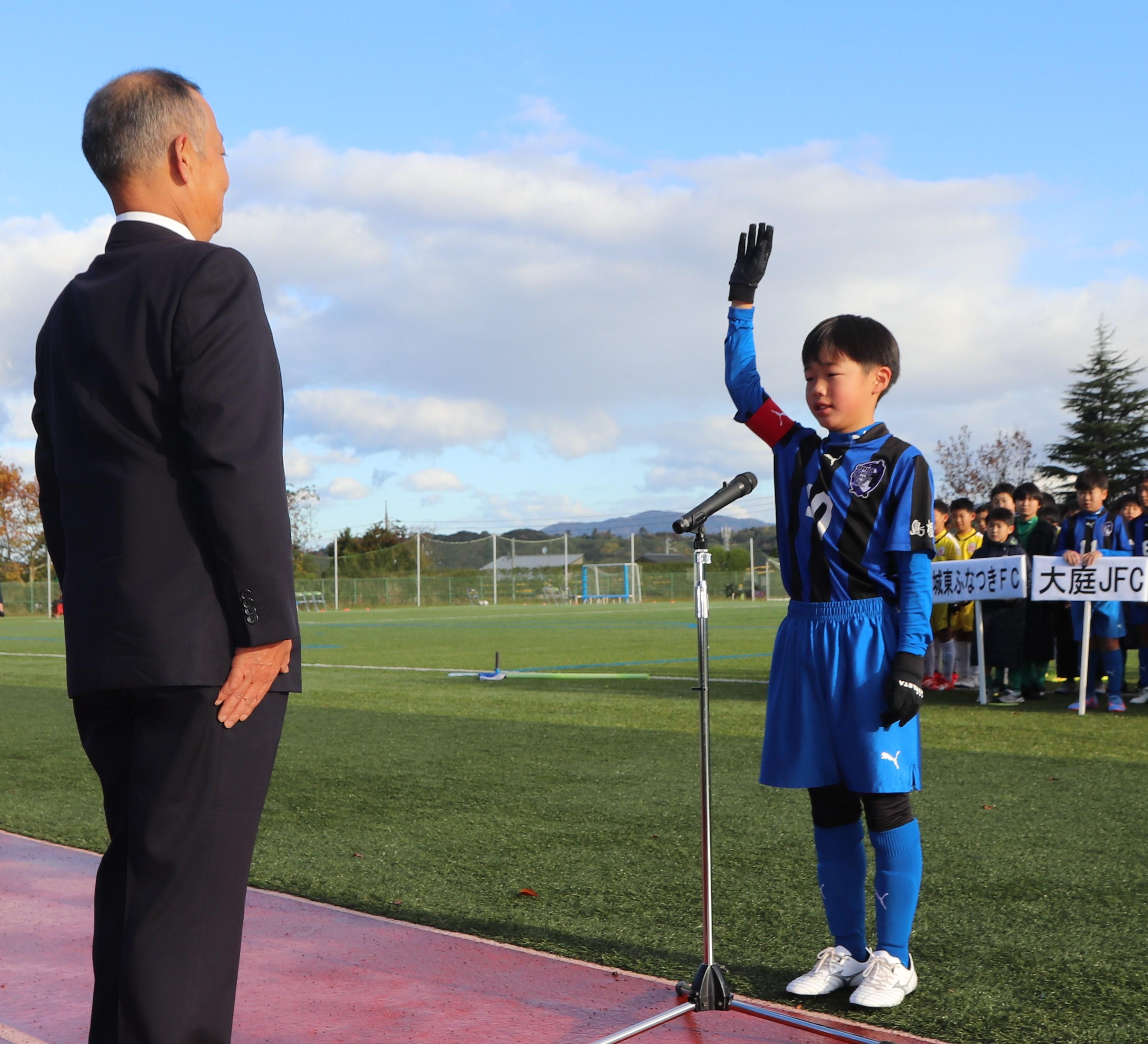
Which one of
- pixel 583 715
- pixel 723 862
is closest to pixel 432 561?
pixel 583 715

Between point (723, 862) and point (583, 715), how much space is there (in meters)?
5.15

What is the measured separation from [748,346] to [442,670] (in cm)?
1186

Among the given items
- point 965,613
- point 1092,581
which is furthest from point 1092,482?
point 965,613

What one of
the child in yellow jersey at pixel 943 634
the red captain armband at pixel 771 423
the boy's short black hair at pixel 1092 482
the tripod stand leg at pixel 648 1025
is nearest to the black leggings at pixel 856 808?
the tripod stand leg at pixel 648 1025

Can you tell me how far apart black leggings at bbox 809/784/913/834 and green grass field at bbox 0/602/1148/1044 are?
1.56ft

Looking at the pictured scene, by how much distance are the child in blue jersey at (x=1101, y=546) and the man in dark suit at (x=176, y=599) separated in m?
8.94

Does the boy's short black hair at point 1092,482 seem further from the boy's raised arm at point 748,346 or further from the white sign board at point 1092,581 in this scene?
the boy's raised arm at point 748,346

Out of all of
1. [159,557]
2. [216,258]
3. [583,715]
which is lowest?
[583,715]

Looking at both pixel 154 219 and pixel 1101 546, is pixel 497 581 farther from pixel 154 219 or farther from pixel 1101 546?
pixel 154 219

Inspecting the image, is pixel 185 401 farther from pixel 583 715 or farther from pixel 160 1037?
pixel 583 715

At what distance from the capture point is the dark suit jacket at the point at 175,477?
202 centimetres

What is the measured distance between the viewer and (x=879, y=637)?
326cm

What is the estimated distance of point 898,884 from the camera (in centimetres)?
328

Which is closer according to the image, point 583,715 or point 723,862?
point 723,862
